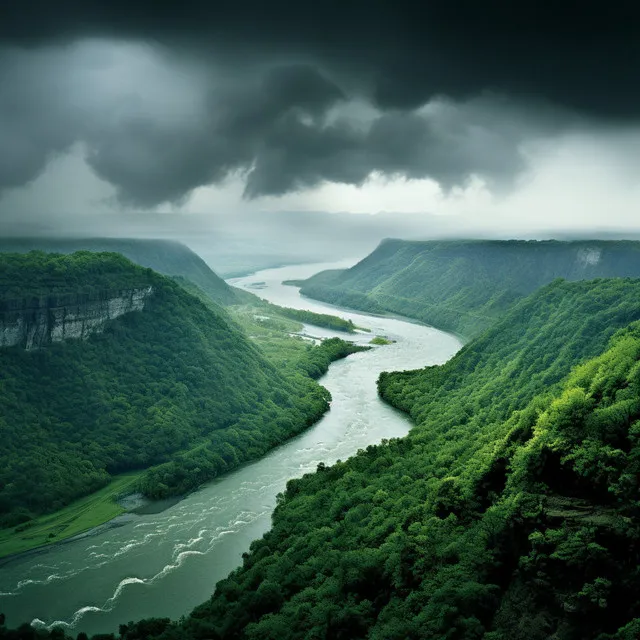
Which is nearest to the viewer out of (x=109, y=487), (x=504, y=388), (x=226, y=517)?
(x=226, y=517)

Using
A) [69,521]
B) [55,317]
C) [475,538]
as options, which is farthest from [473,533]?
[55,317]

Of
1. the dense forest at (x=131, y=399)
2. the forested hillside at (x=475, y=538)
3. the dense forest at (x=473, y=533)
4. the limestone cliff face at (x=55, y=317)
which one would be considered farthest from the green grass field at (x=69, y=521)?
the limestone cliff face at (x=55, y=317)

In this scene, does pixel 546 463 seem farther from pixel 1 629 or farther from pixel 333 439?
pixel 333 439

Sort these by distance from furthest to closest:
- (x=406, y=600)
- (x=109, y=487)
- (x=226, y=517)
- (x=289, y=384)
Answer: (x=289, y=384)
(x=109, y=487)
(x=226, y=517)
(x=406, y=600)

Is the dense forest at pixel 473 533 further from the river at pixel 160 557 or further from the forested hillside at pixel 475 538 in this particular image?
the river at pixel 160 557

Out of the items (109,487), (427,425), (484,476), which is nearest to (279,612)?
(484,476)

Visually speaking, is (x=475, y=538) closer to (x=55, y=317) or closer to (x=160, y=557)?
(x=160, y=557)
